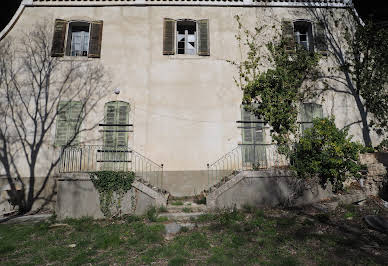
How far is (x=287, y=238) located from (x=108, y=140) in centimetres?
656

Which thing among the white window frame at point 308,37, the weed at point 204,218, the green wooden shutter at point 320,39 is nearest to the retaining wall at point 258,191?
the weed at point 204,218

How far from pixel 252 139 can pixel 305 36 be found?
5.29m

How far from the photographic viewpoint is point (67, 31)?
9.48 meters

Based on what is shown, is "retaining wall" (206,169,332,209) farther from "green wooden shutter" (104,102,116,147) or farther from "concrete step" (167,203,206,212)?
"green wooden shutter" (104,102,116,147)

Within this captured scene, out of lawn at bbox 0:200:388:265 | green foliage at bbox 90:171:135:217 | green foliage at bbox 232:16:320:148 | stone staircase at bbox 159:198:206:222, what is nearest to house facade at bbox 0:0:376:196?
green foliage at bbox 232:16:320:148

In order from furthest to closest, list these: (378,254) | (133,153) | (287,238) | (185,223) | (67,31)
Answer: (67,31), (133,153), (185,223), (287,238), (378,254)

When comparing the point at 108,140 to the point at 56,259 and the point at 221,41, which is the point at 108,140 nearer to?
the point at 56,259

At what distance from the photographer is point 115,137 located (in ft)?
28.4

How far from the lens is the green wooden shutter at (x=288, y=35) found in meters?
9.57

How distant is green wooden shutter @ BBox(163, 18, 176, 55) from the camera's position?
929 cm

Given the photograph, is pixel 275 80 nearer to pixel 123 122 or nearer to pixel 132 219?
pixel 123 122

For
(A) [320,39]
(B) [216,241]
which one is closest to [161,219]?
(B) [216,241]

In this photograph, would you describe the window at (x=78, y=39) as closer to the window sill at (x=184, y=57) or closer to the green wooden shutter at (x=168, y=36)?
the green wooden shutter at (x=168, y=36)

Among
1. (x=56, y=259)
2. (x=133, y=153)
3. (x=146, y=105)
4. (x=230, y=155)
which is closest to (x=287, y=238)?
(x=230, y=155)
